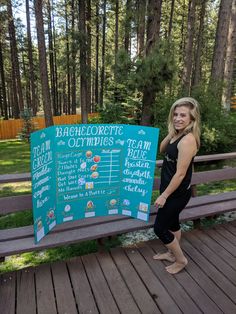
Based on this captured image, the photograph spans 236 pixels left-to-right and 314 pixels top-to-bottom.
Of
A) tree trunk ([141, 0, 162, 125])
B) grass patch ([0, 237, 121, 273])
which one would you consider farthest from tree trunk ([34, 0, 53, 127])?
grass patch ([0, 237, 121, 273])

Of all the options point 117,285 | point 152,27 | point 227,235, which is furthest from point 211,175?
point 152,27

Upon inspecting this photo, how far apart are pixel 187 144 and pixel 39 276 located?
2.09 meters

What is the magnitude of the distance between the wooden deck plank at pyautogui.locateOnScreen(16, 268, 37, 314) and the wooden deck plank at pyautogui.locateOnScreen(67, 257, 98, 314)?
0.40m

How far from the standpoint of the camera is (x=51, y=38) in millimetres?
27344

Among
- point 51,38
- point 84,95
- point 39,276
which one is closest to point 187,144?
point 39,276

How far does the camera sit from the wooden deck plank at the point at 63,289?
7.94 feet

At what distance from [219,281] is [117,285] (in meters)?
1.08

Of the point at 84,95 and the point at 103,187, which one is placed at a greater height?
the point at 84,95

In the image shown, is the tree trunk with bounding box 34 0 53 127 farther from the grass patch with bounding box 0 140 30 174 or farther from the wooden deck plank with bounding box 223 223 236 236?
the wooden deck plank with bounding box 223 223 236 236

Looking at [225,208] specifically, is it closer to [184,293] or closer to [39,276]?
[184,293]

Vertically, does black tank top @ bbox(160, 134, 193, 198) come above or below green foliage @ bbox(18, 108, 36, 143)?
above

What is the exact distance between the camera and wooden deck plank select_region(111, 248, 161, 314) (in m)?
2.44

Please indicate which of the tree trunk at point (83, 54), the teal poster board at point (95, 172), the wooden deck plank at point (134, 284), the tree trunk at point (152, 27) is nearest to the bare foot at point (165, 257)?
the wooden deck plank at point (134, 284)

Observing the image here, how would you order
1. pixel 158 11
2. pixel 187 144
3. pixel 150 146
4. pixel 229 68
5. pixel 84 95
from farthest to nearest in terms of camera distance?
pixel 84 95 → pixel 229 68 → pixel 158 11 → pixel 150 146 → pixel 187 144
